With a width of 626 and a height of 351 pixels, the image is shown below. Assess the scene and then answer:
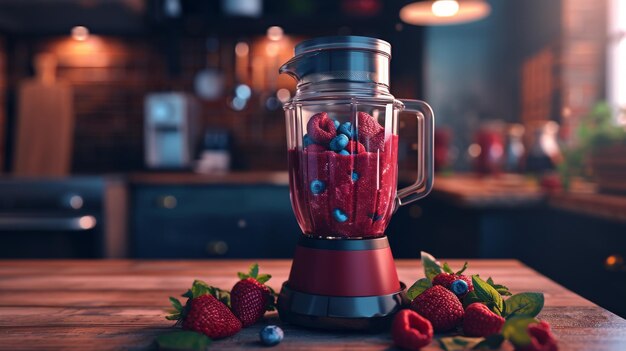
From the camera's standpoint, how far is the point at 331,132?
2.28 ft

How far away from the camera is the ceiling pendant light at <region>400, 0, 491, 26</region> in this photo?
2.13 m

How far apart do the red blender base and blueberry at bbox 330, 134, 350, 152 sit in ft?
0.38

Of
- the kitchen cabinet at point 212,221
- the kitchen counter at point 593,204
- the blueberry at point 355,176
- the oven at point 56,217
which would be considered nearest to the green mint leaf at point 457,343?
the blueberry at point 355,176

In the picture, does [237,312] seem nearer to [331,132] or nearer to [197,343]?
[197,343]

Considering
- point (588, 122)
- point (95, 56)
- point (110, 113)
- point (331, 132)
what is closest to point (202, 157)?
point (110, 113)

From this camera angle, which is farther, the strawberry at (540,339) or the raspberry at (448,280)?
the raspberry at (448,280)

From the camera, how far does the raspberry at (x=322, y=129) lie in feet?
2.27

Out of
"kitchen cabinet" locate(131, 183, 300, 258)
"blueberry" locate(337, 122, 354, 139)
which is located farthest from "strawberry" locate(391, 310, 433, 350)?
"kitchen cabinet" locate(131, 183, 300, 258)

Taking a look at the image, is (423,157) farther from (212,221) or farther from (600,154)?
(212,221)

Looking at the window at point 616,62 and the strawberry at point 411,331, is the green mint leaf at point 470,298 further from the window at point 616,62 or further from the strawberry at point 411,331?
the window at point 616,62

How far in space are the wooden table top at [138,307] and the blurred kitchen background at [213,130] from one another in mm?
1098

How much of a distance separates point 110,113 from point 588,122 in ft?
8.44

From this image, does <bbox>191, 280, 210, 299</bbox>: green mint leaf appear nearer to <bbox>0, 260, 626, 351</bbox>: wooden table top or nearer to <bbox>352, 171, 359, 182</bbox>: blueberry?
<bbox>0, 260, 626, 351</bbox>: wooden table top

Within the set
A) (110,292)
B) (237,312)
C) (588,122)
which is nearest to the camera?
(237,312)
